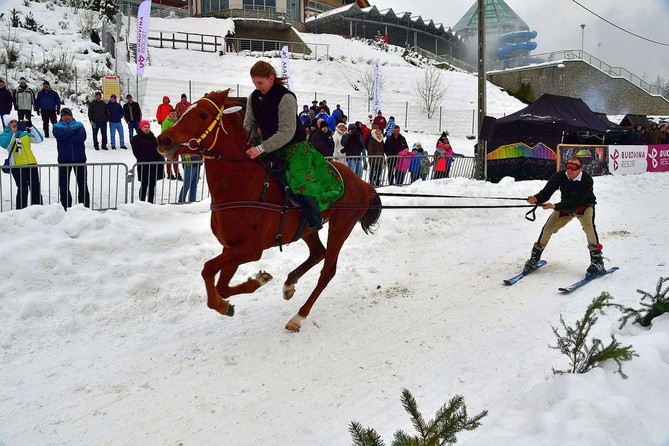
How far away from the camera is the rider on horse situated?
4.88 m

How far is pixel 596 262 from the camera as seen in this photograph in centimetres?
737

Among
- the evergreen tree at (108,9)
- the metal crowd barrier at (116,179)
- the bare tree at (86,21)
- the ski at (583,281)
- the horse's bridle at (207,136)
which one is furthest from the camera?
the evergreen tree at (108,9)

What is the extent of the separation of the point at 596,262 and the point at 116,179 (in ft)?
26.5

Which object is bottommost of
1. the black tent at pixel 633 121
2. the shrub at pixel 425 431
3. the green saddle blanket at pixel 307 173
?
the shrub at pixel 425 431

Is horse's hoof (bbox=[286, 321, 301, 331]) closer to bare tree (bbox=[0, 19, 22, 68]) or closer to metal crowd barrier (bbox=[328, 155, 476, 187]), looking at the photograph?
metal crowd barrier (bbox=[328, 155, 476, 187])

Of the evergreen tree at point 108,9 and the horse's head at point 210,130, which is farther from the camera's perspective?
the evergreen tree at point 108,9

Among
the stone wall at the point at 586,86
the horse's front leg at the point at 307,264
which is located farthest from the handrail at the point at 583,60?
the horse's front leg at the point at 307,264

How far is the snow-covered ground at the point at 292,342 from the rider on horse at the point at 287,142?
145cm

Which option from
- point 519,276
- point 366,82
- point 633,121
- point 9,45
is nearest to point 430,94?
point 366,82

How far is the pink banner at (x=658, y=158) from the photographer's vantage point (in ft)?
70.4

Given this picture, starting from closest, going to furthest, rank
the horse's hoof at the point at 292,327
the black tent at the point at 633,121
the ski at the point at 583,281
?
the horse's hoof at the point at 292,327 < the ski at the point at 583,281 < the black tent at the point at 633,121

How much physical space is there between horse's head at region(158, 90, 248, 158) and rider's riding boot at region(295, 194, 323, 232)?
799 millimetres

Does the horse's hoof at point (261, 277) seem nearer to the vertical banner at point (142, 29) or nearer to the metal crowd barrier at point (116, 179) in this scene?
the metal crowd barrier at point (116, 179)

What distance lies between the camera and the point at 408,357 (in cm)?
486
